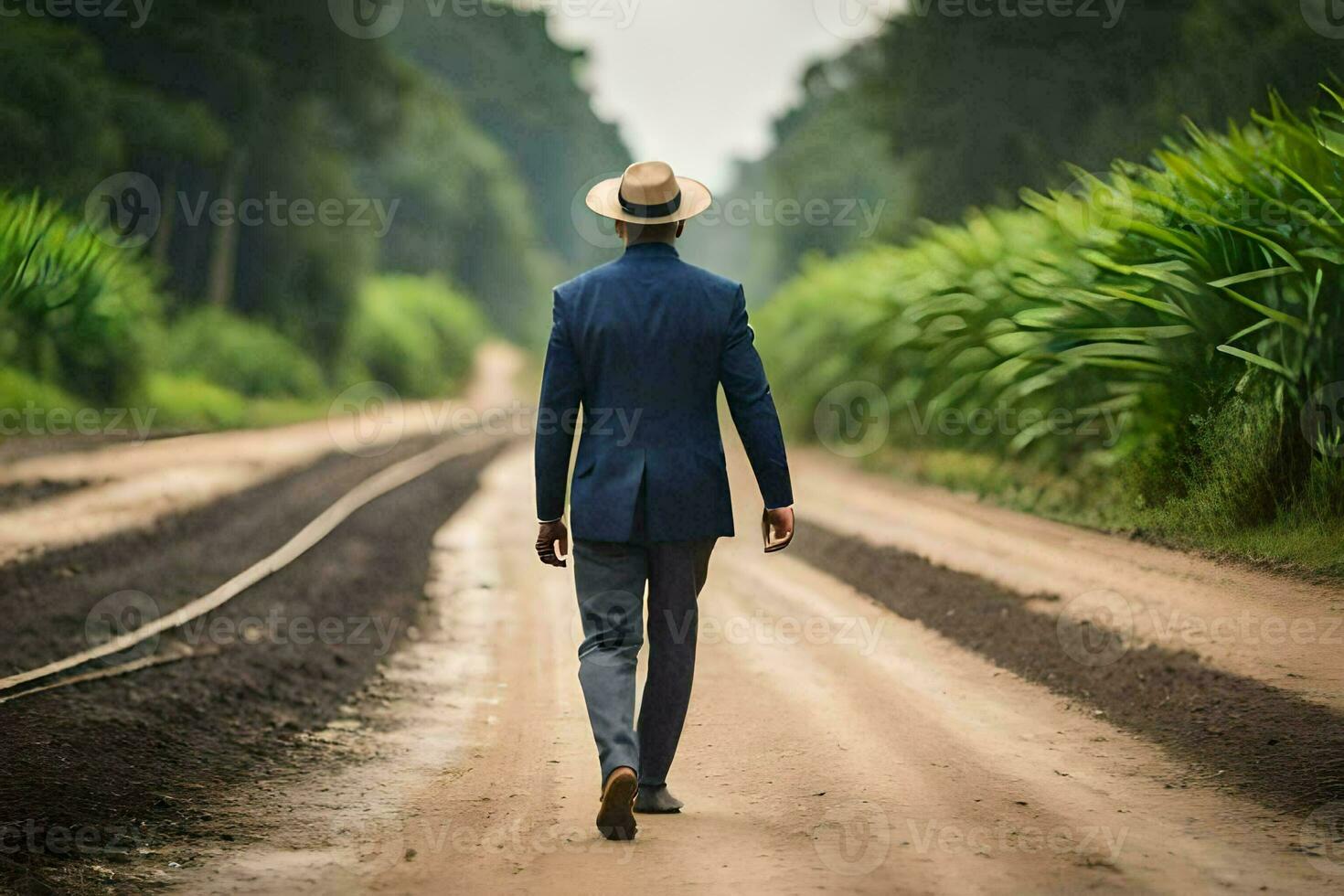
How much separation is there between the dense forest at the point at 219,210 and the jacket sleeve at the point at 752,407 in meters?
8.68

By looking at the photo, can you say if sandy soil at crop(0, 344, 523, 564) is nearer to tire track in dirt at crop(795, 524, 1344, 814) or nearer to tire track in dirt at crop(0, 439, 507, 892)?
tire track in dirt at crop(0, 439, 507, 892)

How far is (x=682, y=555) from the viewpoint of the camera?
4316mm

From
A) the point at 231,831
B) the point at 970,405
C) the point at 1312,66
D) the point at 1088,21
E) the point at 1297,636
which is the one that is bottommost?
the point at 231,831

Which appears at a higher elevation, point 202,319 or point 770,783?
point 202,319

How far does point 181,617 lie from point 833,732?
5205 mm

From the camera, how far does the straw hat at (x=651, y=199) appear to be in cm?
429

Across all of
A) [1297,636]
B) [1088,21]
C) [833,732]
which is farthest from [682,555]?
[1088,21]

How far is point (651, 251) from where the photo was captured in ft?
14.4

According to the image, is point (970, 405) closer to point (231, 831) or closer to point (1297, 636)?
point (1297, 636)

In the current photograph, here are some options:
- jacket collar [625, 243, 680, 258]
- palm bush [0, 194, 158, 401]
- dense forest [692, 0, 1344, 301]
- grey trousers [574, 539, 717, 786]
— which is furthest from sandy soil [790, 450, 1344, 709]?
palm bush [0, 194, 158, 401]

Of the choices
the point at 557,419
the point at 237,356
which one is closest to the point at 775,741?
the point at 557,419

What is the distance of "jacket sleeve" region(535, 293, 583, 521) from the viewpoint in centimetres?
426

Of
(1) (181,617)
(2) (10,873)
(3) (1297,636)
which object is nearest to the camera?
(2) (10,873)

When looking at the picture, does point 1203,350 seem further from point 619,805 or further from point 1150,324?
point 619,805
